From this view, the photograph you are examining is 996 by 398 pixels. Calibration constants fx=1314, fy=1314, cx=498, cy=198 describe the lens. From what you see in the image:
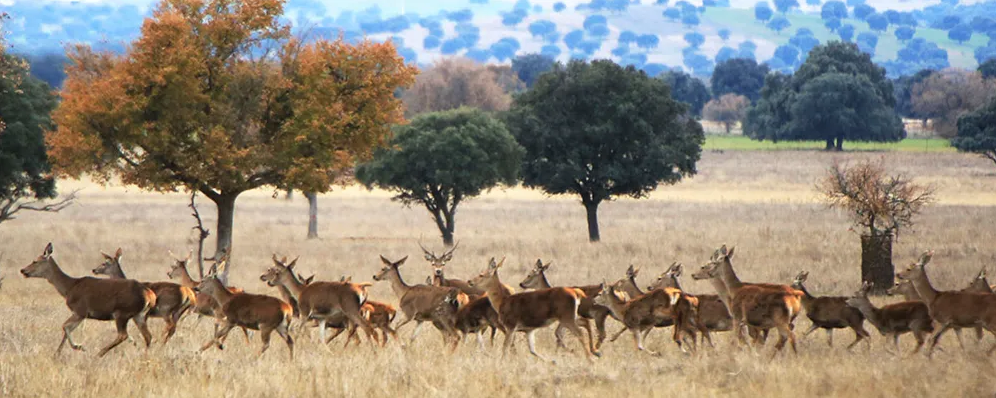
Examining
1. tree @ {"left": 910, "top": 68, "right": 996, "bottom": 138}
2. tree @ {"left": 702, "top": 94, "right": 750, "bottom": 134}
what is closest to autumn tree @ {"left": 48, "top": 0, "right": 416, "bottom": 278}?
tree @ {"left": 910, "top": 68, "right": 996, "bottom": 138}

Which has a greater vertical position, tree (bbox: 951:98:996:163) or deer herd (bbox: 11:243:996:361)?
tree (bbox: 951:98:996:163)

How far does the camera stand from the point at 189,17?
3070cm

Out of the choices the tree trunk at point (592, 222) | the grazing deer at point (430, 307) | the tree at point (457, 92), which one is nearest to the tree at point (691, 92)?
the tree at point (457, 92)

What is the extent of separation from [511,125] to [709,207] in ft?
66.7

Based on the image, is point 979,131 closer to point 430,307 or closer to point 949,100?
point 949,100

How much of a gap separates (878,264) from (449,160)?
20762mm

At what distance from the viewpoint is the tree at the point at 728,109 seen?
159000 mm

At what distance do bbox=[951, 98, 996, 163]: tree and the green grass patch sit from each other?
27.1 meters

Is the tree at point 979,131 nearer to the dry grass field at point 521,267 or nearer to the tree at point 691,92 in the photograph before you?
the dry grass field at point 521,267

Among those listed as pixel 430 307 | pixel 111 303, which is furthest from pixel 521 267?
pixel 111 303

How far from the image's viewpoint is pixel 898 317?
17.8 m

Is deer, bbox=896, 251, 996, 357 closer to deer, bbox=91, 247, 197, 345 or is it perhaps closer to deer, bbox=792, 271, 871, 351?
deer, bbox=792, 271, 871, 351

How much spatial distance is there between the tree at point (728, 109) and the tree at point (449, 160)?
4273 inches

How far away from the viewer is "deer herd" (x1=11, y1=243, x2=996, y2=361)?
55.8 ft
